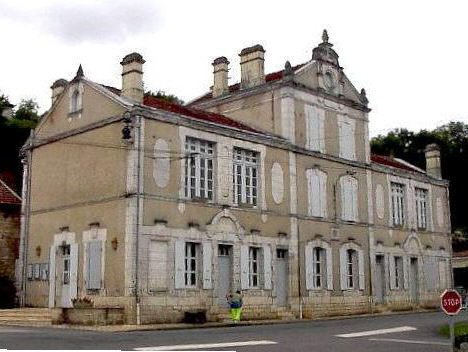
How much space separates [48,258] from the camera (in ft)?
86.8

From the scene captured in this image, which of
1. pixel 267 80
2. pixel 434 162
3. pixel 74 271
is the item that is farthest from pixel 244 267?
pixel 434 162

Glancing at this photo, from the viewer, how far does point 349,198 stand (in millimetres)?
32031

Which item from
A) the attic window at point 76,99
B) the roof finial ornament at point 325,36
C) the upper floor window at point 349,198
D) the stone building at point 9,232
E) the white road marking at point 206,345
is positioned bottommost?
the white road marking at point 206,345

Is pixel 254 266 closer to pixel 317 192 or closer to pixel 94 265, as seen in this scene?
pixel 317 192

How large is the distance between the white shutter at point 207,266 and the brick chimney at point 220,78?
34.4ft

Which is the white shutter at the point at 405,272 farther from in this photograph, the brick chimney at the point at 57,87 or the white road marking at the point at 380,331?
the brick chimney at the point at 57,87

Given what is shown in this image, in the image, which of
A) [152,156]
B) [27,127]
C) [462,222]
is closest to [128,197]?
[152,156]

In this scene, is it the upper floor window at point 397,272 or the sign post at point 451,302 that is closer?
the sign post at point 451,302

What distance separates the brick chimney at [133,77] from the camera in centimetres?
2444

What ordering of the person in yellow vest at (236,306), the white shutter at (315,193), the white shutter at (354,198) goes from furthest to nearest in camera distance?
the white shutter at (354,198) → the white shutter at (315,193) → the person in yellow vest at (236,306)

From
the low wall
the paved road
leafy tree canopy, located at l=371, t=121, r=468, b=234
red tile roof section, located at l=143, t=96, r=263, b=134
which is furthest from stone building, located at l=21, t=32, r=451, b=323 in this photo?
leafy tree canopy, located at l=371, t=121, r=468, b=234

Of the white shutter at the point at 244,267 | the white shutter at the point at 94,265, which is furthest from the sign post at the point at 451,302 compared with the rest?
the white shutter at the point at 244,267

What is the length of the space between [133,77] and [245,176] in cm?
585

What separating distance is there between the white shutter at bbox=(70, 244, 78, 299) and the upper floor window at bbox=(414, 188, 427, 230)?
2029 cm
